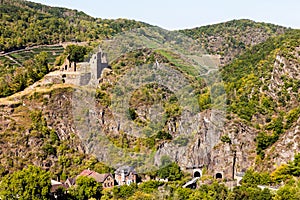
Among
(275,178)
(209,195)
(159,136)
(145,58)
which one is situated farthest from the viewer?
(145,58)

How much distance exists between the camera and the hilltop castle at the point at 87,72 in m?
49.1

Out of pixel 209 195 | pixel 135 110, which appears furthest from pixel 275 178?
pixel 135 110

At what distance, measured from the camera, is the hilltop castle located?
49062mm

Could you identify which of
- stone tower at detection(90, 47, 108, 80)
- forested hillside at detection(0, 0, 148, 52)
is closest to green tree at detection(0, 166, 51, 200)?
stone tower at detection(90, 47, 108, 80)

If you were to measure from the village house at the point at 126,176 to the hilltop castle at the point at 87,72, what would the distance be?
35.0 ft

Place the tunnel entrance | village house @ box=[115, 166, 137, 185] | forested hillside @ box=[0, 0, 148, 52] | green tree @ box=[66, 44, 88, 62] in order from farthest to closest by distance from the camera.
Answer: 1. forested hillside @ box=[0, 0, 148, 52]
2. green tree @ box=[66, 44, 88, 62]
3. the tunnel entrance
4. village house @ box=[115, 166, 137, 185]

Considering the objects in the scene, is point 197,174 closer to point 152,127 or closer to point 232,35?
point 152,127

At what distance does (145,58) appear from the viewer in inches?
2208

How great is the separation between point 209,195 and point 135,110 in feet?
46.6

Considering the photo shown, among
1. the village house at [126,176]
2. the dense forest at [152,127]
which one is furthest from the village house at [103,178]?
the dense forest at [152,127]

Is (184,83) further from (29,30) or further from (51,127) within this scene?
(29,30)

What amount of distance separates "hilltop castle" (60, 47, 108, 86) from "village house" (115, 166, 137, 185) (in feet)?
35.0

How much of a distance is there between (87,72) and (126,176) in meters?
12.7

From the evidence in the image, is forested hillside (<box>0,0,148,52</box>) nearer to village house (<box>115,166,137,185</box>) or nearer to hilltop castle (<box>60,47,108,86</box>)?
hilltop castle (<box>60,47,108,86</box>)
